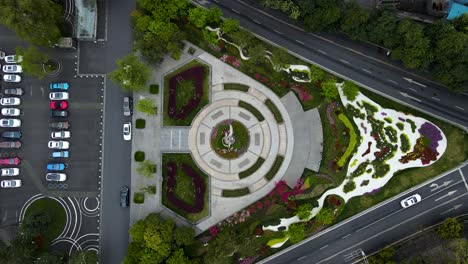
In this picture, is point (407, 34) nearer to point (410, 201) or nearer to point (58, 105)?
point (410, 201)

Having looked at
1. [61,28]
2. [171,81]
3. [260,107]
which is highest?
[61,28]

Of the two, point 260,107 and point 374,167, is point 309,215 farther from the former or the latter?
point 260,107

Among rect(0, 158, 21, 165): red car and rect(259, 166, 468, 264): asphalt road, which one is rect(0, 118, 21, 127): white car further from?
rect(259, 166, 468, 264): asphalt road

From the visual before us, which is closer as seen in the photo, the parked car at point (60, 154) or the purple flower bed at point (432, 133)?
the purple flower bed at point (432, 133)

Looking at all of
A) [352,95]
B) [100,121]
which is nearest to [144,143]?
[100,121]

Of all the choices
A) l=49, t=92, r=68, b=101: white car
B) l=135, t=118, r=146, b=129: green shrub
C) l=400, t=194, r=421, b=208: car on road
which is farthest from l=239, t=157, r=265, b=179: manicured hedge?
l=49, t=92, r=68, b=101: white car

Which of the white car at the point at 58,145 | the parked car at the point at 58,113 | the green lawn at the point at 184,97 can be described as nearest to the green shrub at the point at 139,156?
the green lawn at the point at 184,97

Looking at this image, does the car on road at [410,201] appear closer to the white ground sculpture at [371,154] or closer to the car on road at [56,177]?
the white ground sculpture at [371,154]
